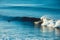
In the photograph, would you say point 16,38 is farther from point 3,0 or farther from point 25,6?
point 3,0

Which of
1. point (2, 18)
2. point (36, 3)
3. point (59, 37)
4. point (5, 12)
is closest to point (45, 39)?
point (59, 37)

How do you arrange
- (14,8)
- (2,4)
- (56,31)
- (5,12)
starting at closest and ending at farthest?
1. (56,31)
2. (5,12)
3. (14,8)
4. (2,4)

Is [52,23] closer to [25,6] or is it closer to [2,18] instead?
[2,18]

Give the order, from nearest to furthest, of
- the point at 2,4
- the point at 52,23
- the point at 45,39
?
1. the point at 45,39
2. the point at 52,23
3. the point at 2,4

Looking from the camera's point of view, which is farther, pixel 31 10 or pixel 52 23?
pixel 31 10

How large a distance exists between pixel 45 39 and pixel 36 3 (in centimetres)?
1244

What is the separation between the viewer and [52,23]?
13.8 meters

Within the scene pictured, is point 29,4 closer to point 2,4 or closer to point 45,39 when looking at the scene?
point 2,4

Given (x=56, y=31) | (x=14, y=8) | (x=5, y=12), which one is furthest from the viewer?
(x=14, y=8)

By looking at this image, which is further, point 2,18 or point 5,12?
point 5,12

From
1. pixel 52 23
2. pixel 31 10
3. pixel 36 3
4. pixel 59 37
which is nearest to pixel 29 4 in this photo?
pixel 36 3

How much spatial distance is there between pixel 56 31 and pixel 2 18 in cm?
483

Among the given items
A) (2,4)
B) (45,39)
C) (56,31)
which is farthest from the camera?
(2,4)

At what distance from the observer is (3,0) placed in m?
24.5
